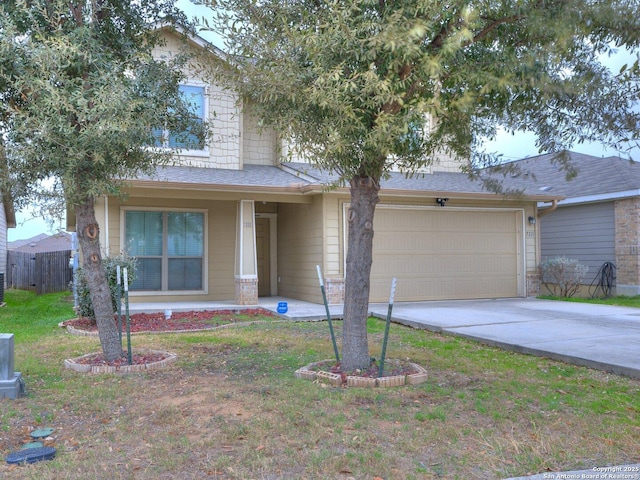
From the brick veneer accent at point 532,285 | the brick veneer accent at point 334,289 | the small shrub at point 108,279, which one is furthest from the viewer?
the brick veneer accent at point 532,285

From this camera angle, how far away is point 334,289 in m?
12.1

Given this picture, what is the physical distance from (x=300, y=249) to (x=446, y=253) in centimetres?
354

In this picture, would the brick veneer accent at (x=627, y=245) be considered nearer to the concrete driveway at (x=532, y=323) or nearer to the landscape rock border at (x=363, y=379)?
the concrete driveway at (x=532, y=323)

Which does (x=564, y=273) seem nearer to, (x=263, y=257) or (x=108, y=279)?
(x=263, y=257)

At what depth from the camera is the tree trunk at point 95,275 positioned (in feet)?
20.8

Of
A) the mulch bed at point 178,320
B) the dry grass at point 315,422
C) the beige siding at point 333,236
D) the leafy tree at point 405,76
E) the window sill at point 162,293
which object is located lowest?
the dry grass at point 315,422

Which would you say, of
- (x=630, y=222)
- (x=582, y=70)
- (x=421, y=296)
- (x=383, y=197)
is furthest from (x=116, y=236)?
Result: (x=630, y=222)

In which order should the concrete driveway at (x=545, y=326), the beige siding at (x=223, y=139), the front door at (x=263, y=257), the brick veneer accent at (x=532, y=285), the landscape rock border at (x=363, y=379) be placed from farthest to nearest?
the front door at (x=263, y=257) < the brick veneer accent at (x=532, y=285) < the beige siding at (x=223, y=139) < the concrete driveway at (x=545, y=326) < the landscape rock border at (x=363, y=379)

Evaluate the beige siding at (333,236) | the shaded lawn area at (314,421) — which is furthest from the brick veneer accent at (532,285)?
the shaded lawn area at (314,421)

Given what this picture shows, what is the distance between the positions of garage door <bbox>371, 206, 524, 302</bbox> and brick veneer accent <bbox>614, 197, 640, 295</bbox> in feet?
8.89

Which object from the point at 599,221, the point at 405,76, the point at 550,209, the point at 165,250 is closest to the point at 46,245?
the point at 165,250

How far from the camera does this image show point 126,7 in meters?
7.01

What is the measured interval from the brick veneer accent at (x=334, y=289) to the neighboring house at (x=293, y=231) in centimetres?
2

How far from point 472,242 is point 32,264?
15.9 metres
